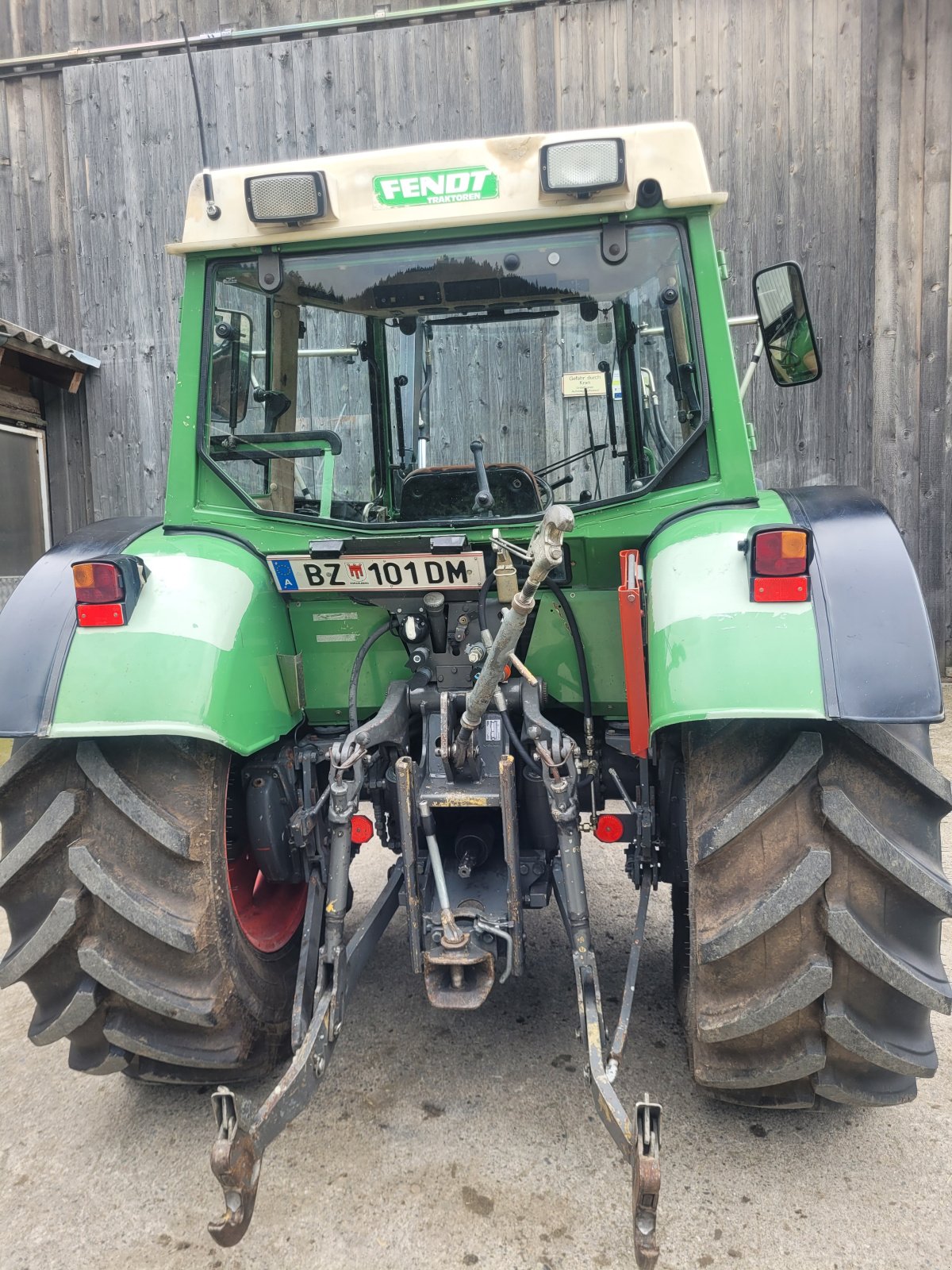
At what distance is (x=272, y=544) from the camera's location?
263 centimetres

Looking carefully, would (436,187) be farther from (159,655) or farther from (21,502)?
(21,502)

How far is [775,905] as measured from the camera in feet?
6.37

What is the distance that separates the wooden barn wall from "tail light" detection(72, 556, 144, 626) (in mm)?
5413

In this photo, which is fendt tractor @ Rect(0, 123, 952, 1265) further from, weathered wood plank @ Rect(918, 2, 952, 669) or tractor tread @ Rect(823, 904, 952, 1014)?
weathered wood plank @ Rect(918, 2, 952, 669)

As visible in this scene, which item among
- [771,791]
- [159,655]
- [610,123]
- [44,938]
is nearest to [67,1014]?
[44,938]

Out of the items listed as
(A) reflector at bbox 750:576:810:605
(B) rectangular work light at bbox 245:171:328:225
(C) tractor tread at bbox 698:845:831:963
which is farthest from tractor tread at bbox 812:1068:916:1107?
(B) rectangular work light at bbox 245:171:328:225

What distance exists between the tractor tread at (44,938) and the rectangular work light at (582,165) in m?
2.11

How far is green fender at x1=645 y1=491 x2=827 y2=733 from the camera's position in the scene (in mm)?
1915

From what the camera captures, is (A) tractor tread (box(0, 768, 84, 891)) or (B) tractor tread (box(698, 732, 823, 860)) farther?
(A) tractor tread (box(0, 768, 84, 891))

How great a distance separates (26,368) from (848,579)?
266 inches

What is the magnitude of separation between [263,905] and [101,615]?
111 centimetres

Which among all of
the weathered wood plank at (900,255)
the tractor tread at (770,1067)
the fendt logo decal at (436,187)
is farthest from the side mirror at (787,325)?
the weathered wood plank at (900,255)

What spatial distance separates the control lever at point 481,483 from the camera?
263 cm

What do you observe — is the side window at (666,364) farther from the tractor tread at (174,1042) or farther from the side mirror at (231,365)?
the tractor tread at (174,1042)
